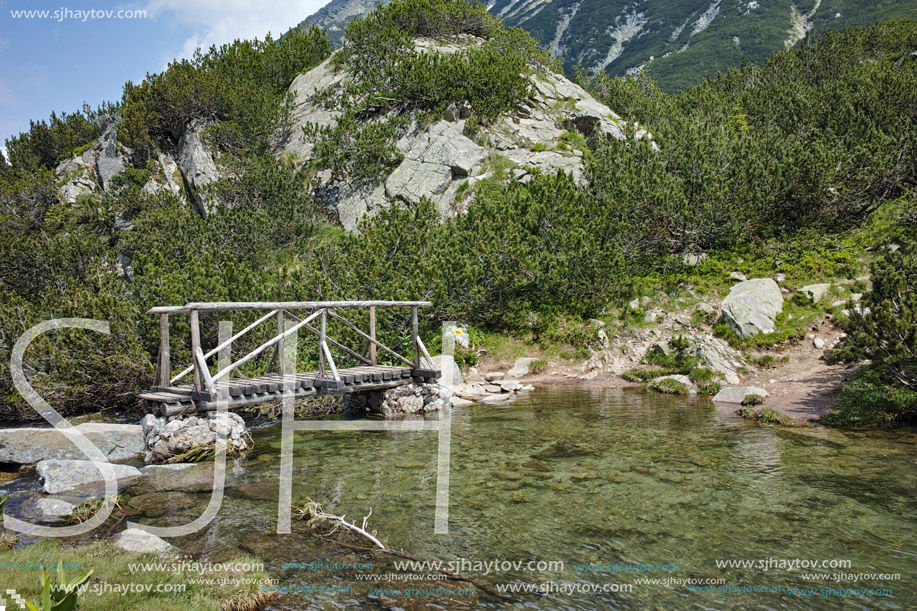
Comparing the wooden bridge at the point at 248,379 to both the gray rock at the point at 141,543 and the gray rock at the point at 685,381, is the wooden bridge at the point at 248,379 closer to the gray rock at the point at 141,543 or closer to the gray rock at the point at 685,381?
the gray rock at the point at 141,543

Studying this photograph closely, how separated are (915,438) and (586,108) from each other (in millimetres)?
32495

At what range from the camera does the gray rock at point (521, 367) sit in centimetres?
2083

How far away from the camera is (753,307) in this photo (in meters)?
19.5

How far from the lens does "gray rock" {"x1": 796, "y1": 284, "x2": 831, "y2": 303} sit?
19.5m

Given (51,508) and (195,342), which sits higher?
(195,342)

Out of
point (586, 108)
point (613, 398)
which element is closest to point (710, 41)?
point (586, 108)

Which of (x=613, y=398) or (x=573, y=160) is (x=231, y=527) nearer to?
(x=613, y=398)

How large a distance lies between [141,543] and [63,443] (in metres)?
6.83

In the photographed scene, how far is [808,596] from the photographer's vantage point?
5.52 m

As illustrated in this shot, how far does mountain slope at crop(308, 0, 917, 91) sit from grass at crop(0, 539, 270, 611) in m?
74.7

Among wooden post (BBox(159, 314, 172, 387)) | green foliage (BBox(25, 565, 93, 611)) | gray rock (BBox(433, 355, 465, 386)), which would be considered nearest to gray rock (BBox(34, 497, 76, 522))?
wooden post (BBox(159, 314, 172, 387))

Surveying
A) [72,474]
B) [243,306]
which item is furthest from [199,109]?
[72,474]

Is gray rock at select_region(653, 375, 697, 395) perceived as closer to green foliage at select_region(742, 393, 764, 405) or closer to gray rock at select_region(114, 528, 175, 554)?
green foliage at select_region(742, 393, 764, 405)

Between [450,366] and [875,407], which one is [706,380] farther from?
[450,366]
